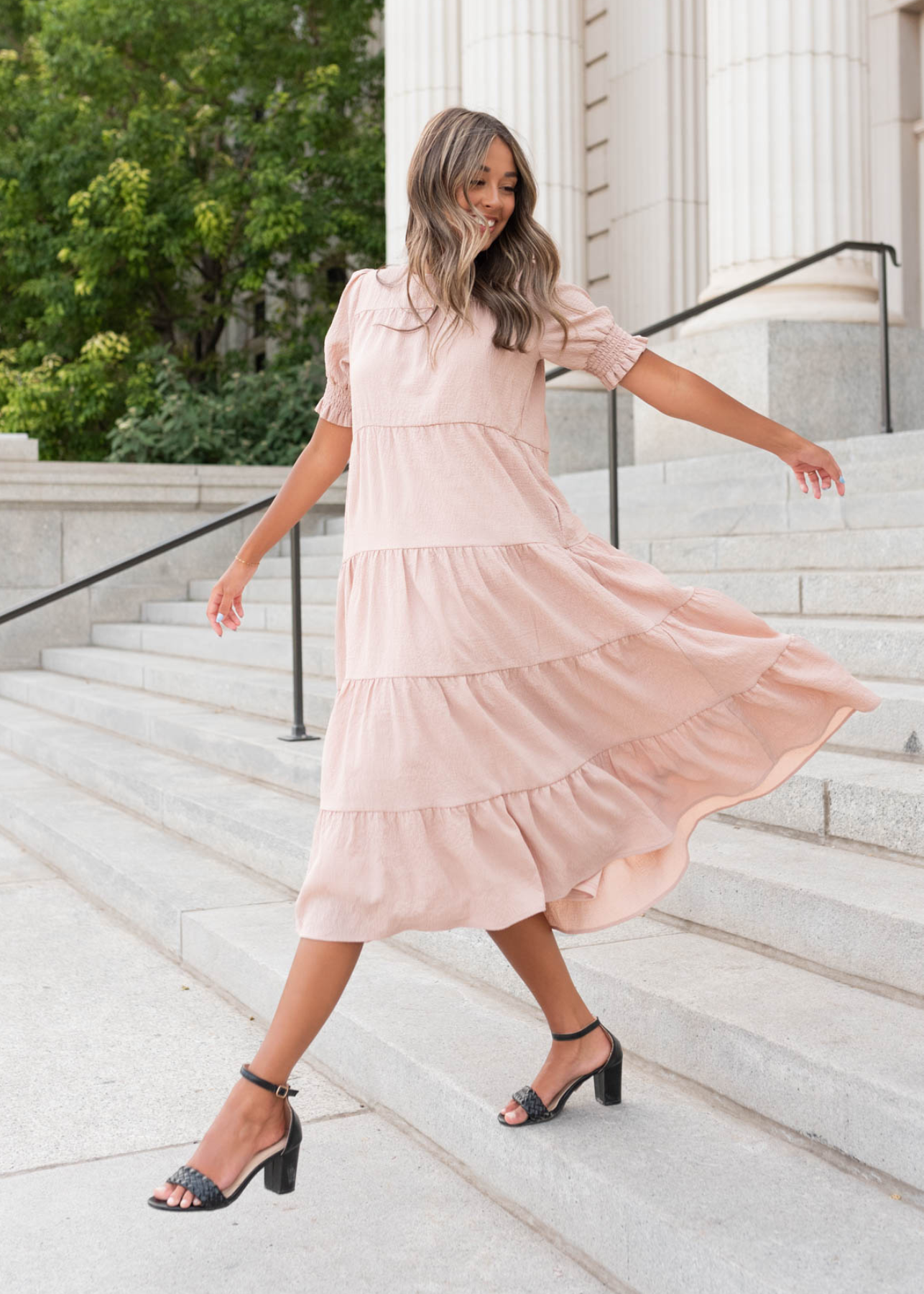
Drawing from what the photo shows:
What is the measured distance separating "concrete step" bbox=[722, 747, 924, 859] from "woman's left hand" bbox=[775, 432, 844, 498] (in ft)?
2.74

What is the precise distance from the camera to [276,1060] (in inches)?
91.9

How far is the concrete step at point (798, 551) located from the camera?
206 inches

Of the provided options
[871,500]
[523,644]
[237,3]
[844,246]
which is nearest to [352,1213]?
[523,644]

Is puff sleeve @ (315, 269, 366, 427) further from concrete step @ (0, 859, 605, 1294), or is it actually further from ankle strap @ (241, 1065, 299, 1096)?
concrete step @ (0, 859, 605, 1294)

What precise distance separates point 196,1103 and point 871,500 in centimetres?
377

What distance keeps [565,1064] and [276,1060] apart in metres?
0.62

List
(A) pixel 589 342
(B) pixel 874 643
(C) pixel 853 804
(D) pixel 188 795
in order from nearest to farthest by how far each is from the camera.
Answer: (A) pixel 589 342 → (C) pixel 853 804 → (B) pixel 874 643 → (D) pixel 188 795

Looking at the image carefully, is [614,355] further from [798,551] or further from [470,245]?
[798,551]

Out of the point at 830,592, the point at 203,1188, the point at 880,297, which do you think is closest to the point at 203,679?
the point at 830,592

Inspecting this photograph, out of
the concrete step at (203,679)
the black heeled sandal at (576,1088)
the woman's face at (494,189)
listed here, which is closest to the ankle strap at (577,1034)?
the black heeled sandal at (576,1088)

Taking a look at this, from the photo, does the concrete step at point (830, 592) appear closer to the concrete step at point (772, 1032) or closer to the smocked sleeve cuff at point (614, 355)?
the concrete step at point (772, 1032)

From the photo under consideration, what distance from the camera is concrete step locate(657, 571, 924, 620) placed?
4828 millimetres

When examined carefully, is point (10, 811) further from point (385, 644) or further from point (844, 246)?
point (844, 246)

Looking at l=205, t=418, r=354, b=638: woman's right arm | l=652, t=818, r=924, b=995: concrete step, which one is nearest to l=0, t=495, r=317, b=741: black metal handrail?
l=652, t=818, r=924, b=995: concrete step
